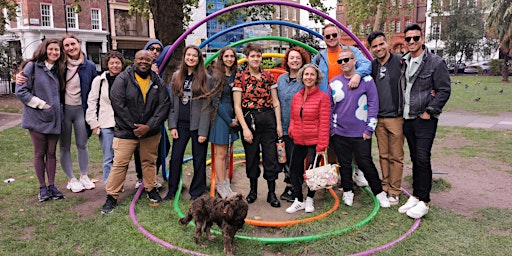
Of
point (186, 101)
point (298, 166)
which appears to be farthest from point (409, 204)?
point (186, 101)

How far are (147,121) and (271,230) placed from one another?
191 cm

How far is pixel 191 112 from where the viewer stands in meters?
→ 4.69

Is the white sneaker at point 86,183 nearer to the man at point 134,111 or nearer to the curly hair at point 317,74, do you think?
the man at point 134,111

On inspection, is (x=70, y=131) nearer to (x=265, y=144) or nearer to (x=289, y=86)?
(x=265, y=144)

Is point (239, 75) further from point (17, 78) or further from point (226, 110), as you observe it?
point (17, 78)

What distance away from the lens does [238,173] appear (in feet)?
21.3

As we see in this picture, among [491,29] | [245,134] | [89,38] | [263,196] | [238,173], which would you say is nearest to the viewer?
[245,134]

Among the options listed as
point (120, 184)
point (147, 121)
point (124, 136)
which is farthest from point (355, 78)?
point (120, 184)

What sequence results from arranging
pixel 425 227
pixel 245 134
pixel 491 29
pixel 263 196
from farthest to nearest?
pixel 491 29, pixel 263 196, pixel 245 134, pixel 425 227

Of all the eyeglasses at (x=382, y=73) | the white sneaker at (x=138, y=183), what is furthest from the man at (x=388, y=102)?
the white sneaker at (x=138, y=183)

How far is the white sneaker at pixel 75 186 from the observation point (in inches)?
213

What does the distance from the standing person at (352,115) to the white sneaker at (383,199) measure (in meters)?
0.01

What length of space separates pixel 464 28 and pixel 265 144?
4171cm

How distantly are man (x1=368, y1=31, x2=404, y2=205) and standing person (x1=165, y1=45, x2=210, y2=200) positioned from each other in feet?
6.59
